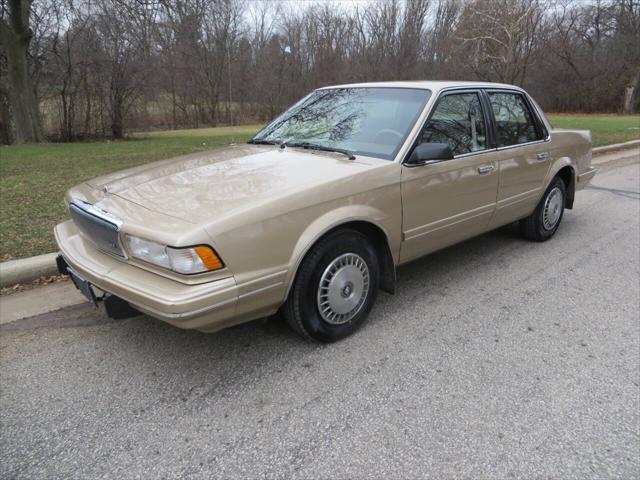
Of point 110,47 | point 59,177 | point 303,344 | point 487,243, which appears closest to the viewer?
point 303,344

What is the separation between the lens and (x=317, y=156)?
332 cm

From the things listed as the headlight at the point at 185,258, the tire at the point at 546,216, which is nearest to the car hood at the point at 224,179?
the headlight at the point at 185,258

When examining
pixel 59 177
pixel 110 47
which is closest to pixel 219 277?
pixel 59 177

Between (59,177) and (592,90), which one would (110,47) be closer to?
(59,177)

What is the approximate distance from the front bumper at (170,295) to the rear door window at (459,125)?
6.25 ft

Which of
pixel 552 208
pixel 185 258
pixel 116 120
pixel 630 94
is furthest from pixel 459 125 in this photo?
pixel 630 94

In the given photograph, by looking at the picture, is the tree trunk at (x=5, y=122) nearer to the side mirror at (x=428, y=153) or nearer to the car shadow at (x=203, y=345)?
the car shadow at (x=203, y=345)

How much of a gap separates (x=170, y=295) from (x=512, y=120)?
11.7ft

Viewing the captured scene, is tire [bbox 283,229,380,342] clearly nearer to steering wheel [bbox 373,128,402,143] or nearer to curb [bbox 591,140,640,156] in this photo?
steering wheel [bbox 373,128,402,143]

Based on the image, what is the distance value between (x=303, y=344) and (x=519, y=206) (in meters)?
2.64

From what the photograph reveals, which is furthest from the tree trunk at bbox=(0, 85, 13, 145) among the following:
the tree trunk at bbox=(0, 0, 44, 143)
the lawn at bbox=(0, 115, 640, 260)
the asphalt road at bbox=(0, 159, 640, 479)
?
the asphalt road at bbox=(0, 159, 640, 479)

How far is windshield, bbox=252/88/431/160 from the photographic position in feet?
11.4

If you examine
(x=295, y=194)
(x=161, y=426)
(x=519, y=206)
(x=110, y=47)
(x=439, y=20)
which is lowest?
(x=161, y=426)

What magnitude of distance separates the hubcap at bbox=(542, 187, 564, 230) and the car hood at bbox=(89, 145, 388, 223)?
2632mm
